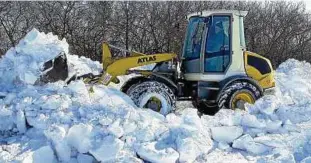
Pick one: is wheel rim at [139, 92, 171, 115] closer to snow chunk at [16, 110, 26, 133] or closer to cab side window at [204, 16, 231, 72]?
cab side window at [204, 16, 231, 72]

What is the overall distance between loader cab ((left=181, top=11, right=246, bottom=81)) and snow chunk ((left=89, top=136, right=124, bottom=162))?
10.1 ft

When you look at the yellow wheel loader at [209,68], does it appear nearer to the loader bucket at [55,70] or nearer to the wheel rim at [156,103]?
the wheel rim at [156,103]

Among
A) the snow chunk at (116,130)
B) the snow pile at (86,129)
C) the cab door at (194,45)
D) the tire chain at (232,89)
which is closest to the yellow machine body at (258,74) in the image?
the tire chain at (232,89)

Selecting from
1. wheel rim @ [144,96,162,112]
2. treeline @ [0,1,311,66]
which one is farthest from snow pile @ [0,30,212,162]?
treeline @ [0,1,311,66]

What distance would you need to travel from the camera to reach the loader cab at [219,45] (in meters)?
8.39

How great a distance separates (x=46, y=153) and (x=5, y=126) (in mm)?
1110

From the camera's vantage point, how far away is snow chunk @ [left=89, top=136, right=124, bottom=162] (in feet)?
18.7

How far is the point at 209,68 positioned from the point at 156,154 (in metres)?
3.13

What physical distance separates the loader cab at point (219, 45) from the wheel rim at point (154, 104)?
1123mm

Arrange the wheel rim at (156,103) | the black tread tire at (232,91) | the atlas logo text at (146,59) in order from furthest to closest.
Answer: the atlas logo text at (146,59) → the black tread tire at (232,91) → the wheel rim at (156,103)

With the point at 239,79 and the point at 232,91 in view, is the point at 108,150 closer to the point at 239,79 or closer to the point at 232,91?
the point at 232,91

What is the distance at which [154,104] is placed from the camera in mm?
7855

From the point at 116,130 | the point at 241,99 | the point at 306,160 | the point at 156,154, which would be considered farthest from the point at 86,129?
the point at 241,99

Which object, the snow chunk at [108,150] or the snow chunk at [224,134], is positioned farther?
the snow chunk at [224,134]
